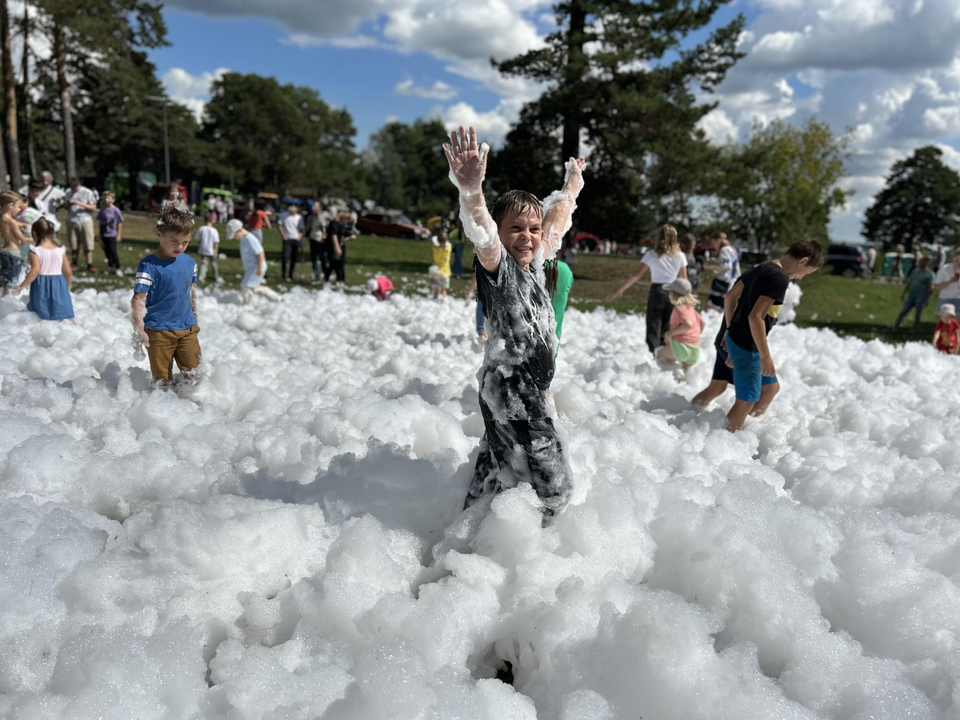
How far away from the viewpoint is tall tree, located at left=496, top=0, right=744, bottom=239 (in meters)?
18.2

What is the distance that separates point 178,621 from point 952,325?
9659 millimetres

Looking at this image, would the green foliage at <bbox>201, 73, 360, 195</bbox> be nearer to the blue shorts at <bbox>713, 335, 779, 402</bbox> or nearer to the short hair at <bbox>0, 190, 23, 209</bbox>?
the short hair at <bbox>0, 190, 23, 209</bbox>

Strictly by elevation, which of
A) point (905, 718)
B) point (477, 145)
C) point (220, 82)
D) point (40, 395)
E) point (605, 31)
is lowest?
point (905, 718)

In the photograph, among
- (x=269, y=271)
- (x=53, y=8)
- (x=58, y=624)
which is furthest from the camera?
(x=53, y=8)

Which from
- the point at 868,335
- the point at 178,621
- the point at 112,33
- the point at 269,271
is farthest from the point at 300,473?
the point at 112,33

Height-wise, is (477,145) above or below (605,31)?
below

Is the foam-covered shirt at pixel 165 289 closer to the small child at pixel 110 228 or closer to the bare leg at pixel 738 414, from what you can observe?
the bare leg at pixel 738 414

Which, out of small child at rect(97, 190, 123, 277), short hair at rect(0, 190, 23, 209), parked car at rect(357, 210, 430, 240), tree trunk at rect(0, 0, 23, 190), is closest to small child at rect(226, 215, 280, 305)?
short hair at rect(0, 190, 23, 209)

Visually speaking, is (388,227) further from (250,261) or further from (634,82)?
(250,261)

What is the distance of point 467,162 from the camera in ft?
7.86

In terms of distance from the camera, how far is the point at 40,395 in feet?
14.5

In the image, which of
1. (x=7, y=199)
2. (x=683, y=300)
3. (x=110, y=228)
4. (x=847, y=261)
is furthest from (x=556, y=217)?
(x=847, y=261)

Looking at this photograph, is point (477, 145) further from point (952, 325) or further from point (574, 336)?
point (952, 325)

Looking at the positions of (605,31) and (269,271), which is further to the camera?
(605,31)
